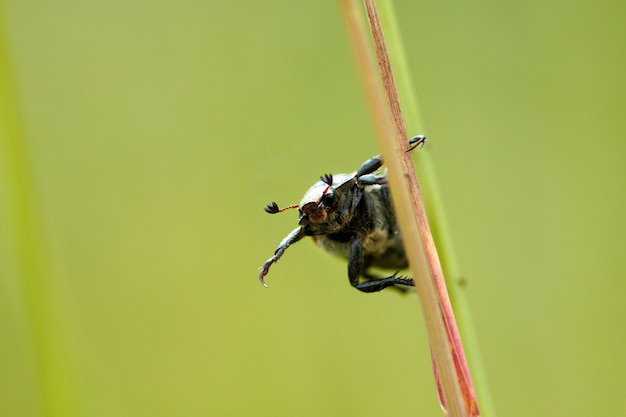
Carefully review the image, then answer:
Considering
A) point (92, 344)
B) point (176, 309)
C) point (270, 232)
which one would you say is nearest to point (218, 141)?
point (270, 232)

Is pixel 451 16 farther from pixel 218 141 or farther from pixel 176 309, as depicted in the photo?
pixel 176 309

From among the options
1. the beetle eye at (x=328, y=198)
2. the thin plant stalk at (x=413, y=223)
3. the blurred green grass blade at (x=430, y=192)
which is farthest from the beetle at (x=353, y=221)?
the thin plant stalk at (x=413, y=223)

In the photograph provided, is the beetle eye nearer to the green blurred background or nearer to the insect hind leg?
the insect hind leg

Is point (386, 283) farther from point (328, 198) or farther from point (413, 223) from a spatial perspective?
point (413, 223)

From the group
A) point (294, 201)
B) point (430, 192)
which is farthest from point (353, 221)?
point (294, 201)

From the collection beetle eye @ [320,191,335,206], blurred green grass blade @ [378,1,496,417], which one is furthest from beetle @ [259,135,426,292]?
blurred green grass blade @ [378,1,496,417]
